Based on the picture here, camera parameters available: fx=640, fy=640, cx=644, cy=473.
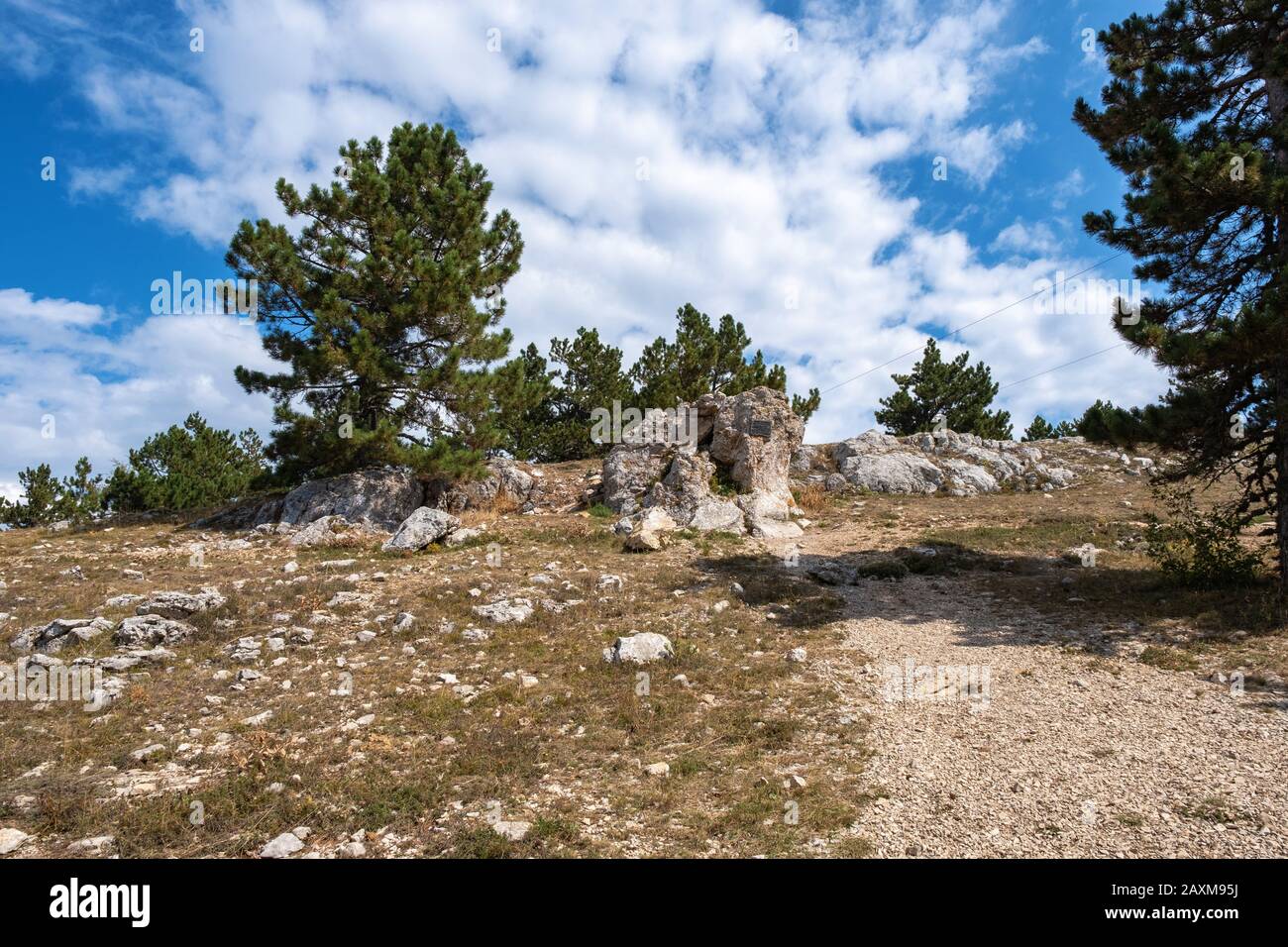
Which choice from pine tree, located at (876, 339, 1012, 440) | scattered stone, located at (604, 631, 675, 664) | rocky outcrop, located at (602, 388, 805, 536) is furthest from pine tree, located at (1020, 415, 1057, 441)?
scattered stone, located at (604, 631, 675, 664)

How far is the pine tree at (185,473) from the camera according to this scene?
952 inches

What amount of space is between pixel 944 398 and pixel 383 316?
3000cm

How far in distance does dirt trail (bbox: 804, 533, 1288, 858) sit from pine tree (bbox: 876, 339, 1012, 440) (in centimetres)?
2800

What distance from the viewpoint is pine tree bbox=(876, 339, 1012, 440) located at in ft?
118

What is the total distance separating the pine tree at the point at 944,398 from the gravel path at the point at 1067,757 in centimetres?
2797

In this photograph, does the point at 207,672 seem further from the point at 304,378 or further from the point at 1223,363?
the point at 1223,363

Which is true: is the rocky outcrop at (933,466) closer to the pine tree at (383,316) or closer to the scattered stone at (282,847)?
the pine tree at (383,316)

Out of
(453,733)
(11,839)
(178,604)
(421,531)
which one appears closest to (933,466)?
(421,531)

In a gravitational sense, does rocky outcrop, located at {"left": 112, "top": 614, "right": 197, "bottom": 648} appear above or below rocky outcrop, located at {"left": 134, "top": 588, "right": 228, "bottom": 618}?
below

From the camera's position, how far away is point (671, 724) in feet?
25.6

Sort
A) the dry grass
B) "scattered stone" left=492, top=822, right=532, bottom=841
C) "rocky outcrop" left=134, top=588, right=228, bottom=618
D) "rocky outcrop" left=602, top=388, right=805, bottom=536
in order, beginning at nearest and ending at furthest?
"scattered stone" left=492, top=822, right=532, bottom=841 → the dry grass → "rocky outcrop" left=134, top=588, right=228, bottom=618 → "rocky outcrop" left=602, top=388, right=805, bottom=536

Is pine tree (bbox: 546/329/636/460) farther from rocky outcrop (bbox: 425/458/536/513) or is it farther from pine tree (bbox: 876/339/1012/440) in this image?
pine tree (bbox: 876/339/1012/440)

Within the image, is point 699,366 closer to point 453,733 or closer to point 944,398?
point 944,398
